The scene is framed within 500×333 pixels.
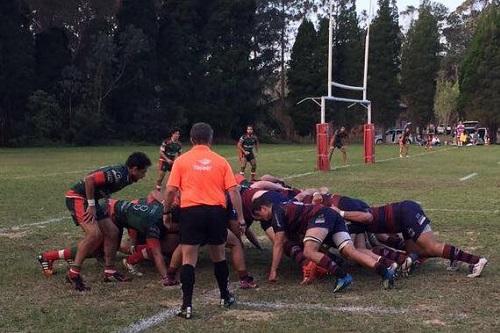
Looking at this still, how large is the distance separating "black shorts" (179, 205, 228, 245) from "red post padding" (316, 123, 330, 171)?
62.2 ft

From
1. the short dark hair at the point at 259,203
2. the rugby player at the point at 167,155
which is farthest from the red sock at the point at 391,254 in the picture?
the rugby player at the point at 167,155

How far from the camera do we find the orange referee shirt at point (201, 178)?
604cm

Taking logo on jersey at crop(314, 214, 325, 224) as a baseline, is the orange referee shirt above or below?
above

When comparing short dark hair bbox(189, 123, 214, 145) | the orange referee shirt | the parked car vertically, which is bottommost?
the parked car

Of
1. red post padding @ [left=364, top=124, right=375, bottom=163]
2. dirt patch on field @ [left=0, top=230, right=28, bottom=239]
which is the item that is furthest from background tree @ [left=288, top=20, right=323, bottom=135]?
dirt patch on field @ [left=0, top=230, right=28, bottom=239]

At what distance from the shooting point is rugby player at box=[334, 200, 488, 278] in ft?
25.0

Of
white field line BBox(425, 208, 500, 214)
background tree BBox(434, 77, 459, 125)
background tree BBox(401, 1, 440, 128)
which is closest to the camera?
white field line BBox(425, 208, 500, 214)

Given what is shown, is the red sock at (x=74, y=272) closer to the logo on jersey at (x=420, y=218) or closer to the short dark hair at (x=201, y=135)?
the short dark hair at (x=201, y=135)

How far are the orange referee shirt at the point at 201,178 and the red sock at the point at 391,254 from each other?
2.50 meters

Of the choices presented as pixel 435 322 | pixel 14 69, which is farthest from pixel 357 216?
pixel 14 69

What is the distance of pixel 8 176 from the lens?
2122 cm

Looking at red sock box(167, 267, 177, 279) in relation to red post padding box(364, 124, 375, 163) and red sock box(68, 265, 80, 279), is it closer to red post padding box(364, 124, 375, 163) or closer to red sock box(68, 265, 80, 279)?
red sock box(68, 265, 80, 279)

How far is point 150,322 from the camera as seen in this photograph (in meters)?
5.85

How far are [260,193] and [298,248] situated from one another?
2.58 feet
